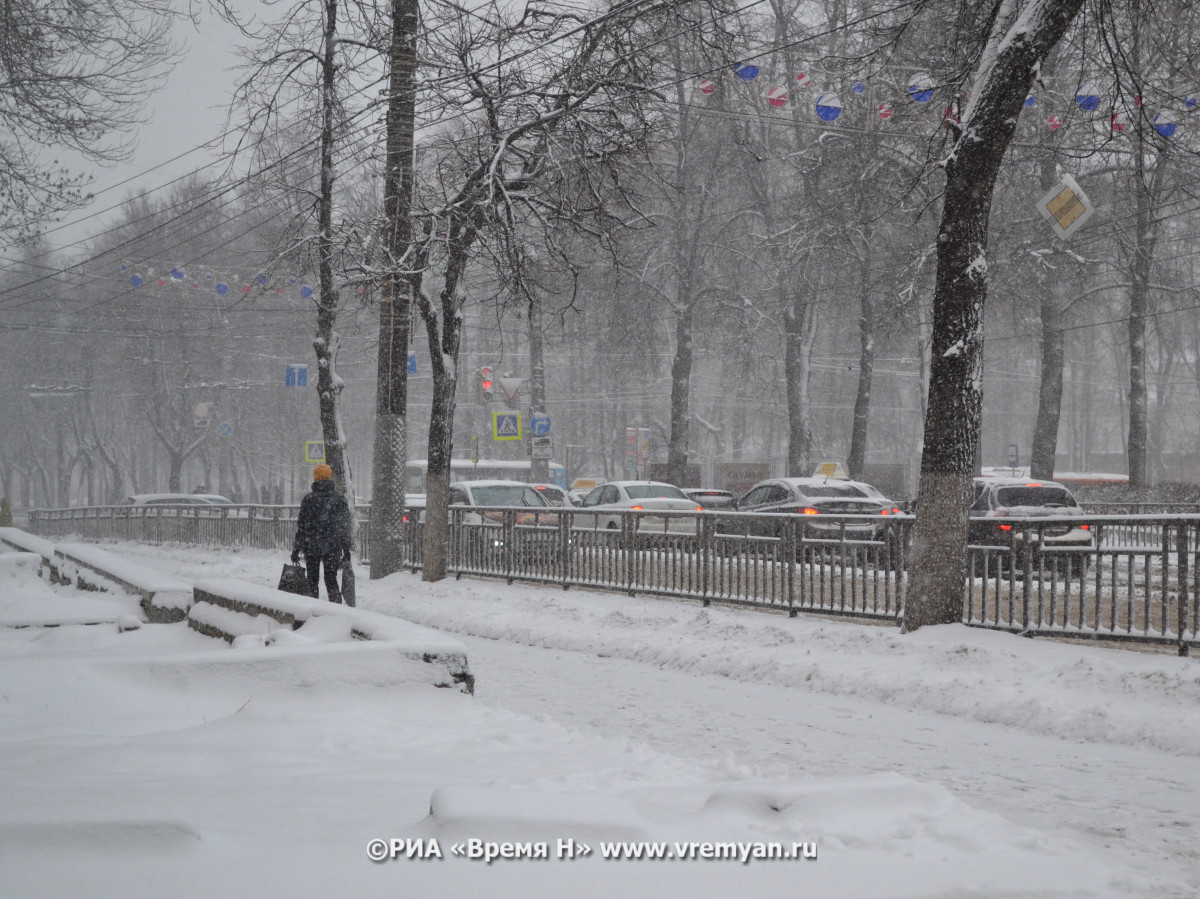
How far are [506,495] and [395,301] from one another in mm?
5800

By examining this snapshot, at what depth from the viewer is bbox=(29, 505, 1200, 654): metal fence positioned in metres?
10.7

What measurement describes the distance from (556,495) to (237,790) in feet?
74.8

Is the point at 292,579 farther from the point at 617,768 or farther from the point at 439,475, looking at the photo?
the point at 439,475

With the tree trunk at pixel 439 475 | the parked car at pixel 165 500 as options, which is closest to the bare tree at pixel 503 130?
the tree trunk at pixel 439 475

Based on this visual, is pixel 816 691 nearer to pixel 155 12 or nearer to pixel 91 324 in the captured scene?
pixel 155 12

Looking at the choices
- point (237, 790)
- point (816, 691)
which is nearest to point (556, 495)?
point (816, 691)

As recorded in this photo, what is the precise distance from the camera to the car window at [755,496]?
2325 centimetres

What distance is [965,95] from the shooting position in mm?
14844

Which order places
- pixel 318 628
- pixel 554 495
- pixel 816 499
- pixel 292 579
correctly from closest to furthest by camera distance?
pixel 318 628 < pixel 292 579 < pixel 816 499 < pixel 554 495

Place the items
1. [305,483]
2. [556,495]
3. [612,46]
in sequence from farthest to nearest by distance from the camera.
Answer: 1. [305,483]
2. [556,495]
3. [612,46]

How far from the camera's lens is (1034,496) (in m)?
20.3

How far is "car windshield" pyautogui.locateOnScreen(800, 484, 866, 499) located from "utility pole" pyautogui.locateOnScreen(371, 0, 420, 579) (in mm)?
7661

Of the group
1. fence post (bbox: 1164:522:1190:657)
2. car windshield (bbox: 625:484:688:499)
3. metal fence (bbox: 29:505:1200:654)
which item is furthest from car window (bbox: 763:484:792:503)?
fence post (bbox: 1164:522:1190:657)

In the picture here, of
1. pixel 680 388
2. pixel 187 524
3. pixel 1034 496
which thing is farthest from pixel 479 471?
pixel 1034 496
